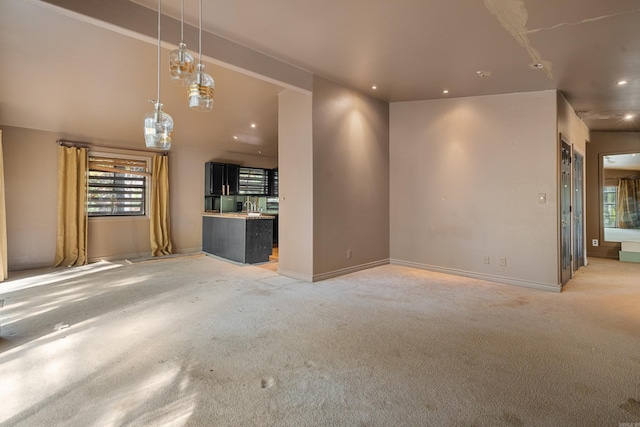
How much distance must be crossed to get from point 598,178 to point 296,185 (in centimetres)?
636

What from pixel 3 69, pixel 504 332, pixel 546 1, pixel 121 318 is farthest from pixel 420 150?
pixel 3 69

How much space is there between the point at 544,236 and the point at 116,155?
25.5ft

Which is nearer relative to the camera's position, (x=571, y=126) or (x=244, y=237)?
(x=571, y=126)

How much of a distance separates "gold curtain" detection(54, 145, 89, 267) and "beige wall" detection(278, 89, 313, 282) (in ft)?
13.4

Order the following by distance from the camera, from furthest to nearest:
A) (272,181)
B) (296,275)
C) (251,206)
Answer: (272,181) < (251,206) < (296,275)

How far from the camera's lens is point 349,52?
354 cm

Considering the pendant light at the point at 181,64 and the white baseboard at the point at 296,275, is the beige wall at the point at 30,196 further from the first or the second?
the pendant light at the point at 181,64

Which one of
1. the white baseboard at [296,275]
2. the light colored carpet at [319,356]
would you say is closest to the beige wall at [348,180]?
the white baseboard at [296,275]

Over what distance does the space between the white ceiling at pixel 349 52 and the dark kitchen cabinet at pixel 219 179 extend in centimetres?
215

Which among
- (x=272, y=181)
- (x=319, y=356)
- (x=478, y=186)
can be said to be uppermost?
(x=272, y=181)

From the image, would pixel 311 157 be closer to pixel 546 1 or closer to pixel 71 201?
pixel 546 1

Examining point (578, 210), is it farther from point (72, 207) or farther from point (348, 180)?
point (72, 207)

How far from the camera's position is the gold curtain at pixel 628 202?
6195mm

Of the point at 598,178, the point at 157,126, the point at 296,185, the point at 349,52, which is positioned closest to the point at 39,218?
the point at 296,185
